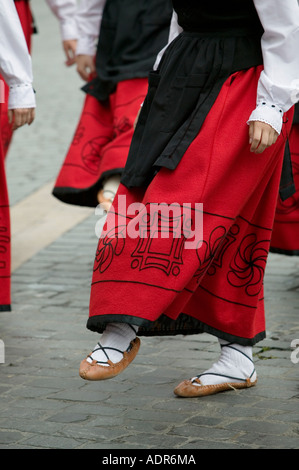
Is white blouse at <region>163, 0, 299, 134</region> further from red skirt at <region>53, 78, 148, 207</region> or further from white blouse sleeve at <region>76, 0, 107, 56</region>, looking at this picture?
white blouse sleeve at <region>76, 0, 107, 56</region>

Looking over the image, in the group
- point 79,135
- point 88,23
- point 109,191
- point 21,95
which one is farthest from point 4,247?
point 88,23

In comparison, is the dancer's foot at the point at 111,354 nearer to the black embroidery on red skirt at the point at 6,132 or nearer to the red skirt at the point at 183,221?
the red skirt at the point at 183,221

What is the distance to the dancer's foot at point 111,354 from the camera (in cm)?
320

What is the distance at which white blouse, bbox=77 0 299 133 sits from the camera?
3100 mm

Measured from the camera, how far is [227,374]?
3604 millimetres

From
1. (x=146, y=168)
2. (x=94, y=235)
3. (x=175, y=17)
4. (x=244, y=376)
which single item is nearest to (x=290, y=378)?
(x=244, y=376)

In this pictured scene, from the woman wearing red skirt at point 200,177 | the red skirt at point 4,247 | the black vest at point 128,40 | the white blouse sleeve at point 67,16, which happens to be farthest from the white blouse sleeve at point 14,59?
the white blouse sleeve at point 67,16

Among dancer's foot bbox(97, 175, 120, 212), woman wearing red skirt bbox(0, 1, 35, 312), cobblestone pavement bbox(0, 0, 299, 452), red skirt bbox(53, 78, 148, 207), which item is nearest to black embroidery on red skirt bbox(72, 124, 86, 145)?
red skirt bbox(53, 78, 148, 207)

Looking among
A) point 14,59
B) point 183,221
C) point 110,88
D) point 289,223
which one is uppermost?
point 14,59

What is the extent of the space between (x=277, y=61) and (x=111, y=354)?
1.09m

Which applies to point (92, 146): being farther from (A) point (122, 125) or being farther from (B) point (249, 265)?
(B) point (249, 265)

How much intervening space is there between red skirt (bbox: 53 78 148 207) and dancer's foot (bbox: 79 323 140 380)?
6.41 feet

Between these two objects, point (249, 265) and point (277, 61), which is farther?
point (249, 265)

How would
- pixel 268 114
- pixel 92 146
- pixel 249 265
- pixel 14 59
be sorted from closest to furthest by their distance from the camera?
pixel 268 114 → pixel 249 265 → pixel 14 59 → pixel 92 146
